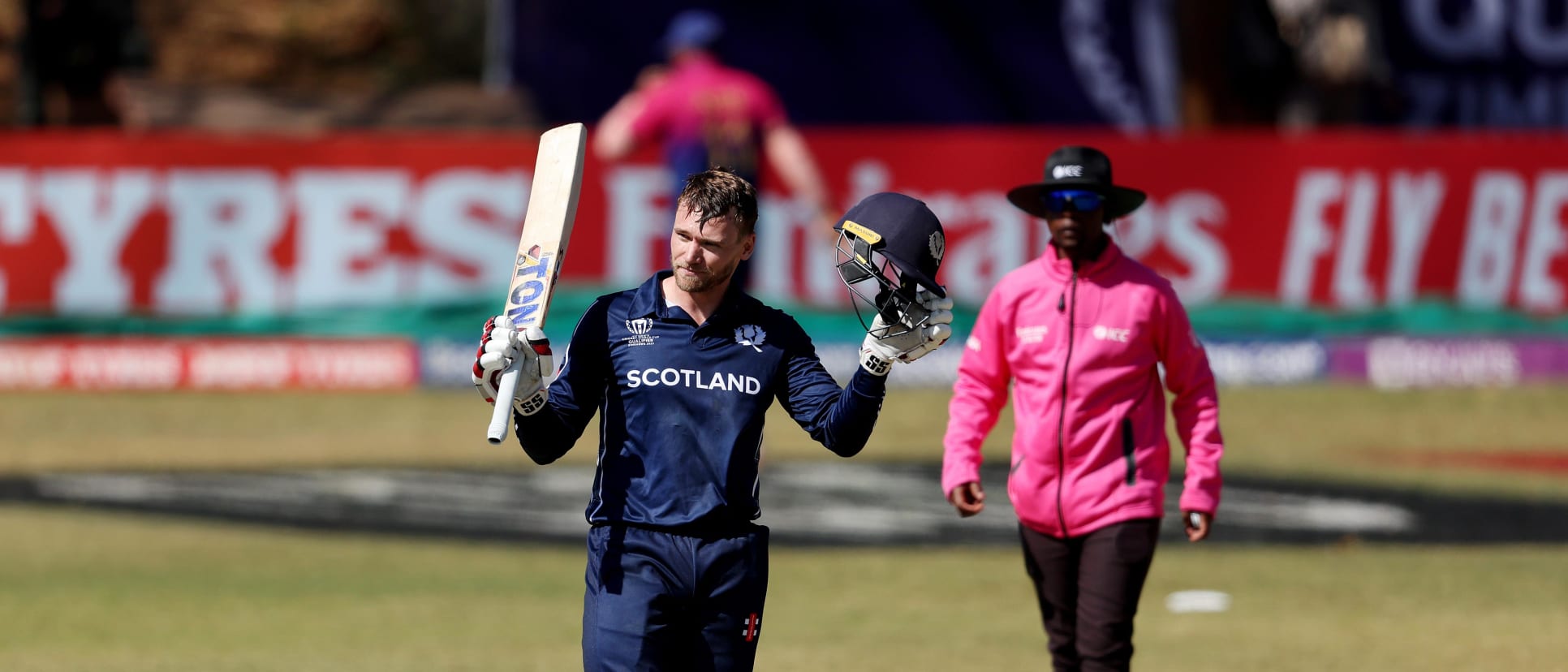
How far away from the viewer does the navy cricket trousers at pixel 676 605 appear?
593cm

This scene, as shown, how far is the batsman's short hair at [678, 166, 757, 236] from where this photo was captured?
5.89 metres

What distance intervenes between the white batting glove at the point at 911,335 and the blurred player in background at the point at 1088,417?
1.50m

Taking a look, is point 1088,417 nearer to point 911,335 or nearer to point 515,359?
point 911,335

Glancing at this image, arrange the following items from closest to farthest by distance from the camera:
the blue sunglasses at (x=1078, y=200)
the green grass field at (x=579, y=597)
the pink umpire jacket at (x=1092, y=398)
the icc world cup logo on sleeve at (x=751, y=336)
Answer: the icc world cup logo on sleeve at (x=751, y=336) → the pink umpire jacket at (x=1092, y=398) → the blue sunglasses at (x=1078, y=200) → the green grass field at (x=579, y=597)

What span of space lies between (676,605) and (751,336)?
80cm

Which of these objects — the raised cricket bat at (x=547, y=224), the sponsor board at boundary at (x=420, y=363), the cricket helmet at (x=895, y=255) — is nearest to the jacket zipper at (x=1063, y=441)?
the cricket helmet at (x=895, y=255)

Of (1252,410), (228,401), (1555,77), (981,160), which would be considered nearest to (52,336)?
(228,401)

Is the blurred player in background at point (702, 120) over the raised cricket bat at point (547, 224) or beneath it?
over

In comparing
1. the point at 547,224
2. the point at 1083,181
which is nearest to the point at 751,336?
the point at 547,224

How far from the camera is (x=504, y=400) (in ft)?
18.8

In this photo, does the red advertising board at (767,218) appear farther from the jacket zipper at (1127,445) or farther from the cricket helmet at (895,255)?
the cricket helmet at (895,255)

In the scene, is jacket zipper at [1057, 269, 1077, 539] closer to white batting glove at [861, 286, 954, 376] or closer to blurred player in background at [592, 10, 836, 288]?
white batting glove at [861, 286, 954, 376]

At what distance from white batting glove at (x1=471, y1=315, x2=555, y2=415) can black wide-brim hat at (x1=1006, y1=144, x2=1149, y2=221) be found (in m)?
2.10

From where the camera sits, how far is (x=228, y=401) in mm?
17266
